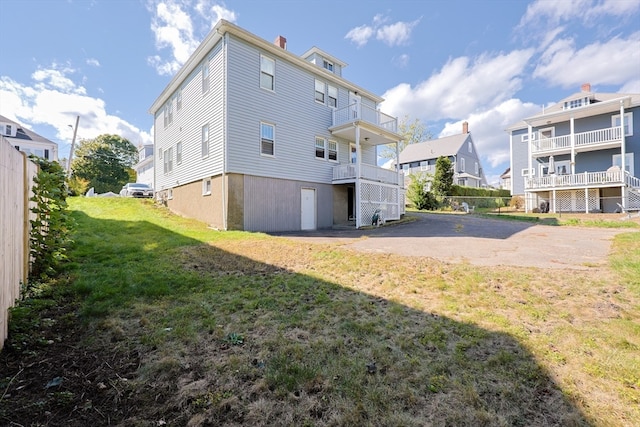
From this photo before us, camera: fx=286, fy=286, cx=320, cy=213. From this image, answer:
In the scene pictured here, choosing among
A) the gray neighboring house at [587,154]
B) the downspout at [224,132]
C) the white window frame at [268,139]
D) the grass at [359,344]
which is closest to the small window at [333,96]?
the white window frame at [268,139]

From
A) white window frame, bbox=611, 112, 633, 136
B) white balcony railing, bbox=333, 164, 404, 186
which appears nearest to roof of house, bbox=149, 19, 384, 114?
white balcony railing, bbox=333, 164, 404, 186

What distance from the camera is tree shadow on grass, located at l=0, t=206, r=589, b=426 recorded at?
2.02 metres

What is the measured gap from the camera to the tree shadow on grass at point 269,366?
6.64 ft

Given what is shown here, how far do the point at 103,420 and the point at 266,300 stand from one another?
2.39 m

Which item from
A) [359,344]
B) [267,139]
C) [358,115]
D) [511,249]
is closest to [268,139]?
[267,139]

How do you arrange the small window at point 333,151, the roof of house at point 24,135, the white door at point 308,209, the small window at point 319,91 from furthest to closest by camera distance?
1. the roof of house at point 24,135
2. the small window at point 333,151
3. the small window at point 319,91
4. the white door at point 308,209

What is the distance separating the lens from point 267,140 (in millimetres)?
13508

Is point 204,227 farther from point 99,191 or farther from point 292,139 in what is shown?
point 99,191

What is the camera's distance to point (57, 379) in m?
2.38

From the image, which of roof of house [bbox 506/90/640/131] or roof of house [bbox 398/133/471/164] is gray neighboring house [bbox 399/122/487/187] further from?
roof of house [bbox 506/90/640/131]

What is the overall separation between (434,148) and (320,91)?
99.5 ft

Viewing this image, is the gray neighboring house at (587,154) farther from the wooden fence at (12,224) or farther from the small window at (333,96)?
the wooden fence at (12,224)

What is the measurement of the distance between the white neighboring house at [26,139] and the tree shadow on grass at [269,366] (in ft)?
154

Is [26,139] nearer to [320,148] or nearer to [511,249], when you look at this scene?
[320,148]
